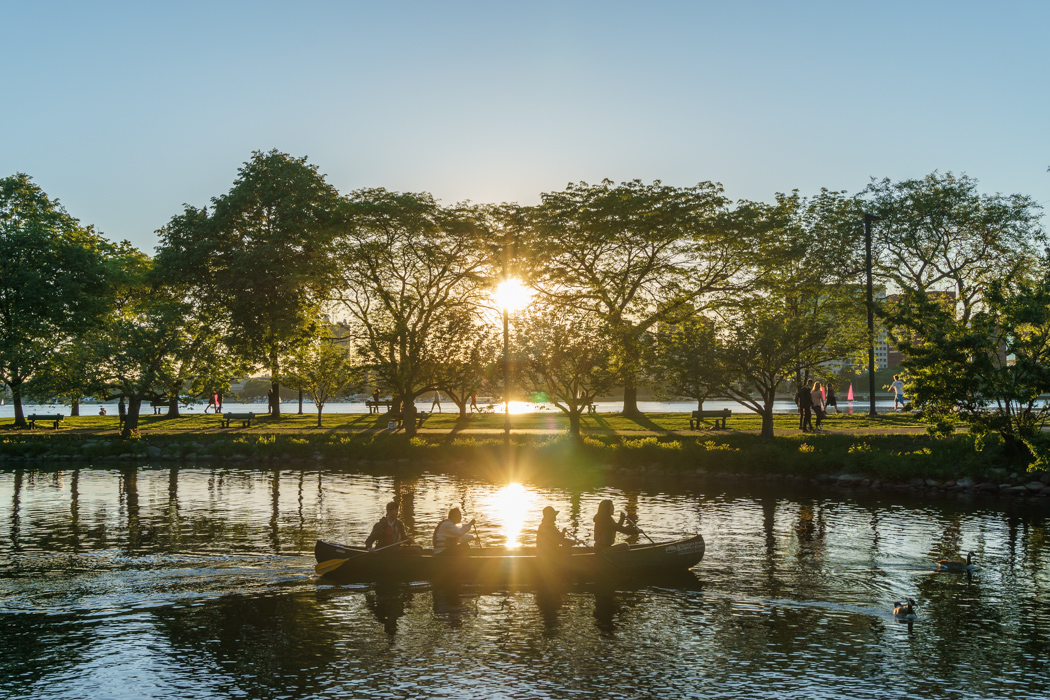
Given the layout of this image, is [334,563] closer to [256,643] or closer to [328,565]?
[328,565]

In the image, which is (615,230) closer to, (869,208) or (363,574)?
(869,208)

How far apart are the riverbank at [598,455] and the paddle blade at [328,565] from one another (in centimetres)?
1984

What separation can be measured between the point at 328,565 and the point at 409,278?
3163cm

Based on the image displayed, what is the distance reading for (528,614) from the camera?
743 inches

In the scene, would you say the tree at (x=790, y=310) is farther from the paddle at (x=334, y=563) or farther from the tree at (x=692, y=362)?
the paddle at (x=334, y=563)

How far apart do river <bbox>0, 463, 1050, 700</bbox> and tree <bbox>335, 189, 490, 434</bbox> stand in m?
19.8

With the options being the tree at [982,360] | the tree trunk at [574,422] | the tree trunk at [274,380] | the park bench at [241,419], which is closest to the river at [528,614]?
the tree at [982,360]

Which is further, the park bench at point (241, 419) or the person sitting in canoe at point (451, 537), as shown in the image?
the park bench at point (241, 419)

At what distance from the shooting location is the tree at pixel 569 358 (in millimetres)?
46750

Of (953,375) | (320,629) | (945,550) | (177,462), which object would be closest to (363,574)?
(320,629)

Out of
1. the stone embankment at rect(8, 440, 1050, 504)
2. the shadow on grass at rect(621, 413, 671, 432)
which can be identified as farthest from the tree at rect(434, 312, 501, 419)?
the shadow on grass at rect(621, 413, 671, 432)

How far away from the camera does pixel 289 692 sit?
46.2 ft

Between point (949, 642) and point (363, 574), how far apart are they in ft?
43.5

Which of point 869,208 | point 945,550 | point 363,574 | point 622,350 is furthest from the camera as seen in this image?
point 869,208
